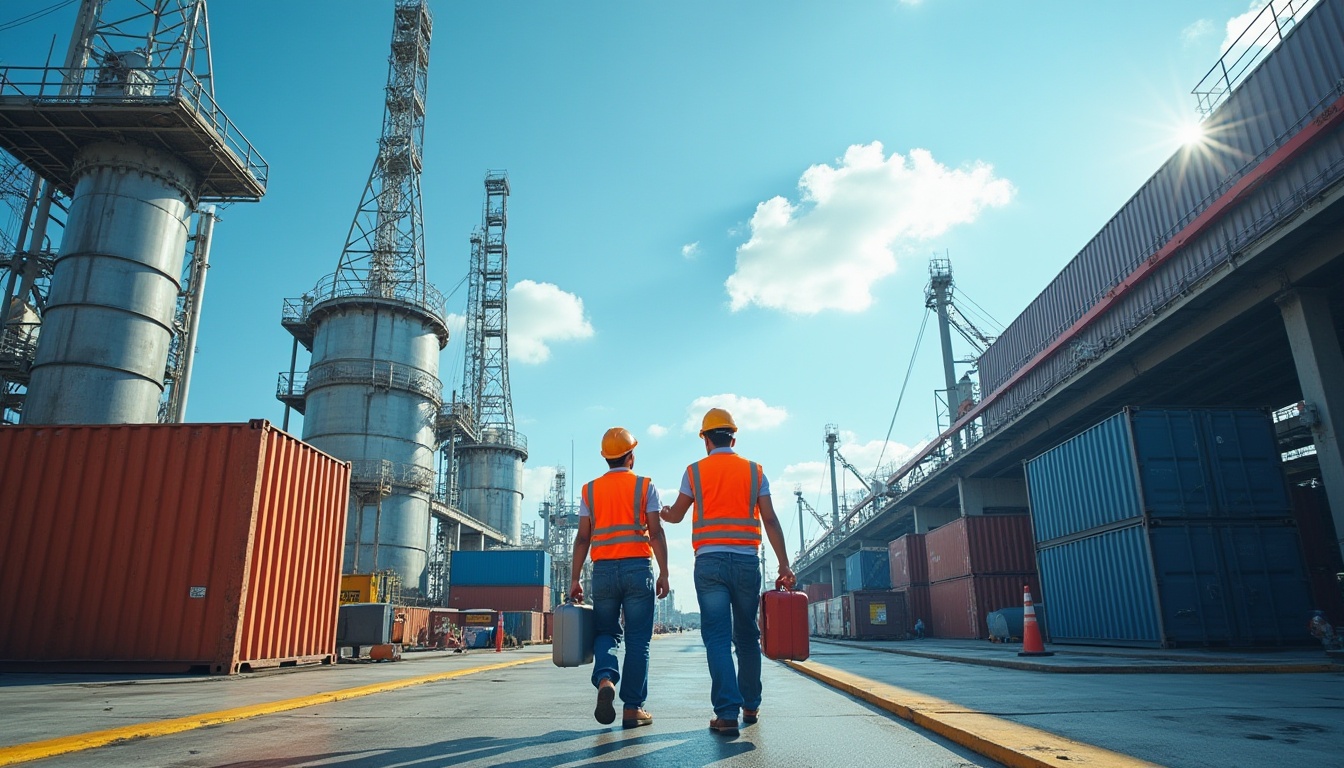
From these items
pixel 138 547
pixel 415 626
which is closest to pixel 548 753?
pixel 138 547

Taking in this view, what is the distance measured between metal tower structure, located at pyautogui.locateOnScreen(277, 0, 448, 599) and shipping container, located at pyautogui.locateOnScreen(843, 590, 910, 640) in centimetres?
1854

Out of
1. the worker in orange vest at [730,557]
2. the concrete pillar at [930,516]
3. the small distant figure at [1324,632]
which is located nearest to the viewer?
the worker in orange vest at [730,557]

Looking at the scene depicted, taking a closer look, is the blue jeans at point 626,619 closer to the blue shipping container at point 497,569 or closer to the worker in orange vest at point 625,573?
the worker in orange vest at point 625,573

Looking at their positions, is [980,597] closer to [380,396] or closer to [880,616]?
[880,616]

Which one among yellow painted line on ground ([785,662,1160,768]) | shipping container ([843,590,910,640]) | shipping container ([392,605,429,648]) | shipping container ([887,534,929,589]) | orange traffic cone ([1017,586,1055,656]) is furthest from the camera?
shipping container ([887,534,929,589])

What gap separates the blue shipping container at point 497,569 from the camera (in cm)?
Result: 3919

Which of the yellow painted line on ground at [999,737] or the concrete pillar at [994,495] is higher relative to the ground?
the concrete pillar at [994,495]

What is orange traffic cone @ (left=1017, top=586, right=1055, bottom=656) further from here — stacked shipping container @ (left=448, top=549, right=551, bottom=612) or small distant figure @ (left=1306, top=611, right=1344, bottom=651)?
stacked shipping container @ (left=448, top=549, right=551, bottom=612)

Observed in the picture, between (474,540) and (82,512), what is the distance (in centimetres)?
3880

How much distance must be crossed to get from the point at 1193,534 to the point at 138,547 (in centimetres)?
1673

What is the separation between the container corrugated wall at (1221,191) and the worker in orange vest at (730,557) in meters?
14.4

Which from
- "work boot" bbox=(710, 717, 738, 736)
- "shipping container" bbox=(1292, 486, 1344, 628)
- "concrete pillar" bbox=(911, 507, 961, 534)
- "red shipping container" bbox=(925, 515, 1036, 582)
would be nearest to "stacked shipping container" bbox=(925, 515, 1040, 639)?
"red shipping container" bbox=(925, 515, 1036, 582)

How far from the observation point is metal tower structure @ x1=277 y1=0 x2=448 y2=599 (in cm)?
3180

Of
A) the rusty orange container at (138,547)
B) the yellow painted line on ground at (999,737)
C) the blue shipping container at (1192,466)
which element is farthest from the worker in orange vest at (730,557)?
the blue shipping container at (1192,466)
